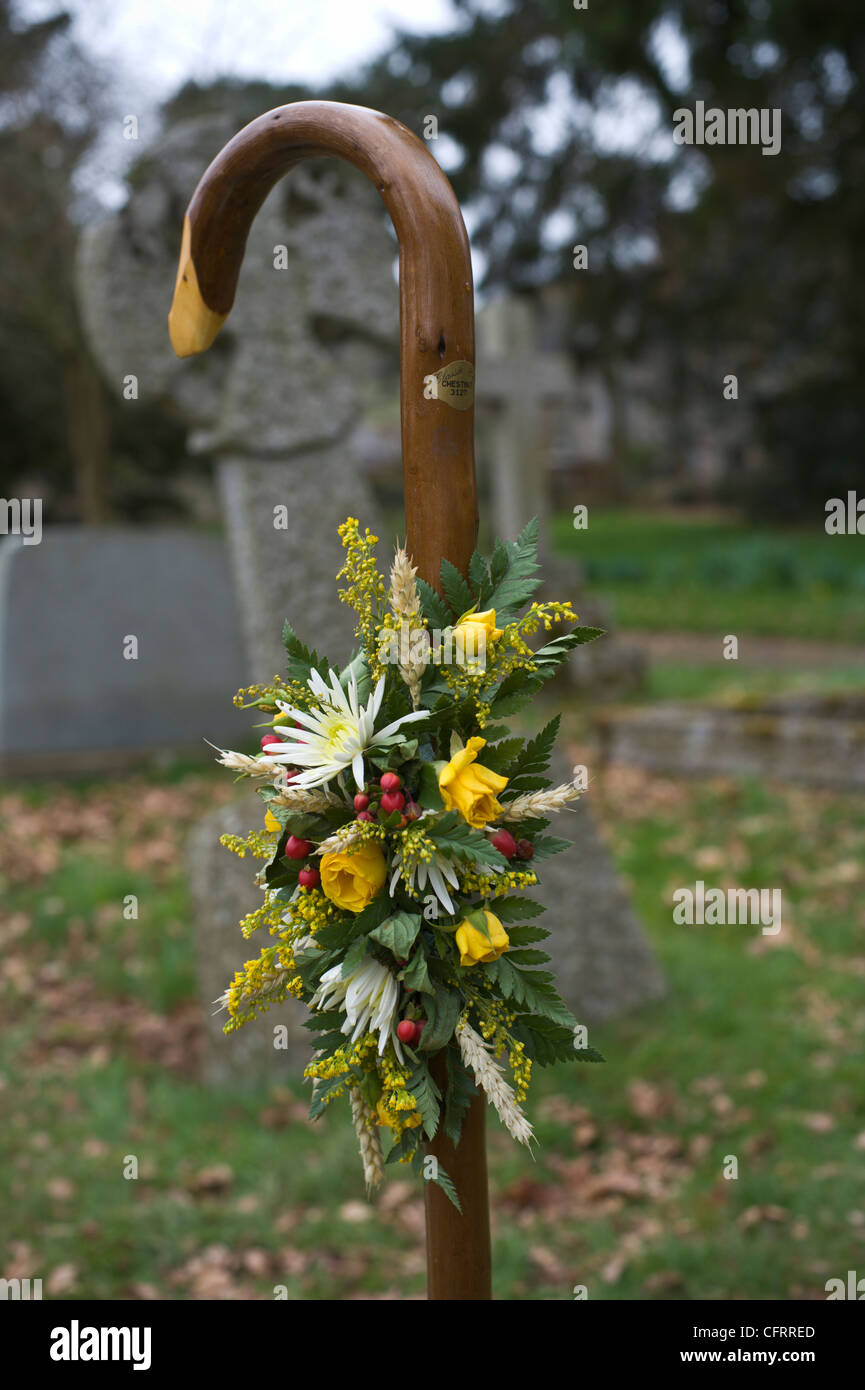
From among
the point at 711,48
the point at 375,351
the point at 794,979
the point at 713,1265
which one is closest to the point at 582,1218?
the point at 713,1265

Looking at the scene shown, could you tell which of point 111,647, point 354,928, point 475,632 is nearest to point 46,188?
point 111,647

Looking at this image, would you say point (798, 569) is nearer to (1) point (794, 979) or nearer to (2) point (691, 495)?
(1) point (794, 979)

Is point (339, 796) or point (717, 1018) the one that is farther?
point (717, 1018)

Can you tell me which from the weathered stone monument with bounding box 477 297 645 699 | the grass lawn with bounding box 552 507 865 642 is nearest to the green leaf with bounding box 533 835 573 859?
the weathered stone monument with bounding box 477 297 645 699

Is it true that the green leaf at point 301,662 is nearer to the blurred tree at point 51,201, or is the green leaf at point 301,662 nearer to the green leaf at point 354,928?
the green leaf at point 354,928

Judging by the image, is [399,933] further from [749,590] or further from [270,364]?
[749,590]

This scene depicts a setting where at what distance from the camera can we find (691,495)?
101ft

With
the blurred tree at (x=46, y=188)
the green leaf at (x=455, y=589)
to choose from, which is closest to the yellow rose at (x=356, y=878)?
the green leaf at (x=455, y=589)

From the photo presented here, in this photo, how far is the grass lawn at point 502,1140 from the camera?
9.93ft

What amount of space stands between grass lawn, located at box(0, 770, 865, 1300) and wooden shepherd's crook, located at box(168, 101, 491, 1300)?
59.7 inches

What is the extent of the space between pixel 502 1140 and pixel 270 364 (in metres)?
2.75

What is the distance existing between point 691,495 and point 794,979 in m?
27.6

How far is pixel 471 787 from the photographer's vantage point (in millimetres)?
1417

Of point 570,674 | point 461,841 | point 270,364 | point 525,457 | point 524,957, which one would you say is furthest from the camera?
point 525,457
